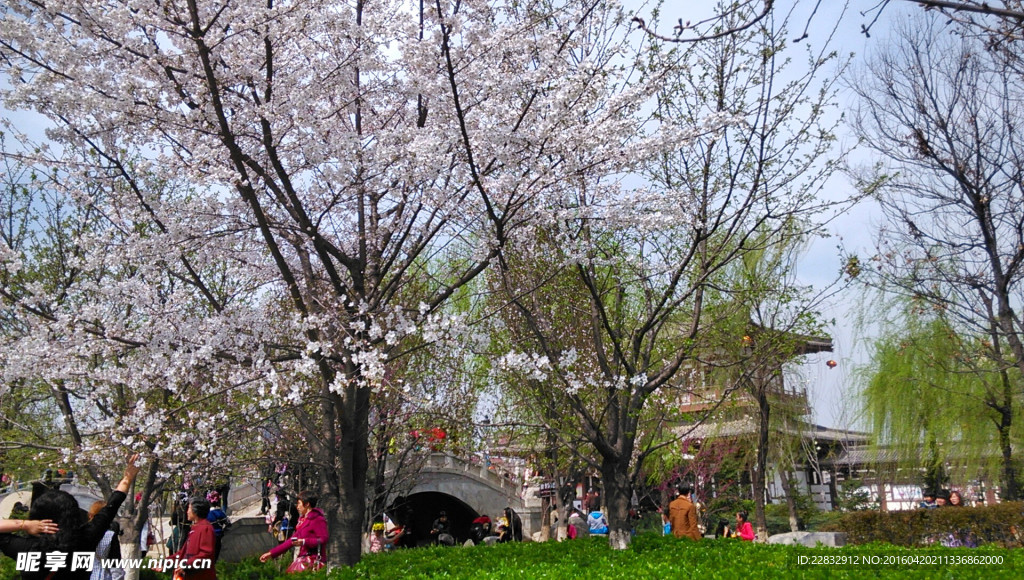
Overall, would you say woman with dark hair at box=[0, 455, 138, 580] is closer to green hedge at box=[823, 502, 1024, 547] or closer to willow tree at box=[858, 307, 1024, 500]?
green hedge at box=[823, 502, 1024, 547]

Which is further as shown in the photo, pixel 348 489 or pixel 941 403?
pixel 941 403

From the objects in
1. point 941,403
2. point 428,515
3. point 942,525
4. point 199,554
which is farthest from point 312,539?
point 428,515

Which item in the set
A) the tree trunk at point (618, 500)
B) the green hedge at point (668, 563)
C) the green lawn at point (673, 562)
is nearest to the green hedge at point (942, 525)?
the tree trunk at point (618, 500)

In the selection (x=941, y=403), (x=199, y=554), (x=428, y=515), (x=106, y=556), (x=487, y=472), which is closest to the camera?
(x=106, y=556)

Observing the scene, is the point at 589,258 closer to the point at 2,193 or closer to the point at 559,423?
the point at 559,423

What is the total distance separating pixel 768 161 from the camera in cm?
910

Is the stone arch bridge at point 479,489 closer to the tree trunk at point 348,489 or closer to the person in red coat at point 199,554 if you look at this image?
the tree trunk at point 348,489

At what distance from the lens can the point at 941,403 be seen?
19.2 m

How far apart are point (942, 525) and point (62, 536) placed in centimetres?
1332

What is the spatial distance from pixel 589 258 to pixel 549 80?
2.15 m

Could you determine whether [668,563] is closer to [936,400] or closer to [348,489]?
[348,489]

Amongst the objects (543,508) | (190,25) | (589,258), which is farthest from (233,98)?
(543,508)

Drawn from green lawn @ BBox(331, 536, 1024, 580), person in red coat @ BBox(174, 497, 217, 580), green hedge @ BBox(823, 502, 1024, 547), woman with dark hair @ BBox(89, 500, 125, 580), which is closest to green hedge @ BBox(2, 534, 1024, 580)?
green lawn @ BBox(331, 536, 1024, 580)

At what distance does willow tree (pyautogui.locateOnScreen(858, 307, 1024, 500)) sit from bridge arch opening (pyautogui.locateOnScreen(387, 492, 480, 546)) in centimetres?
1462
